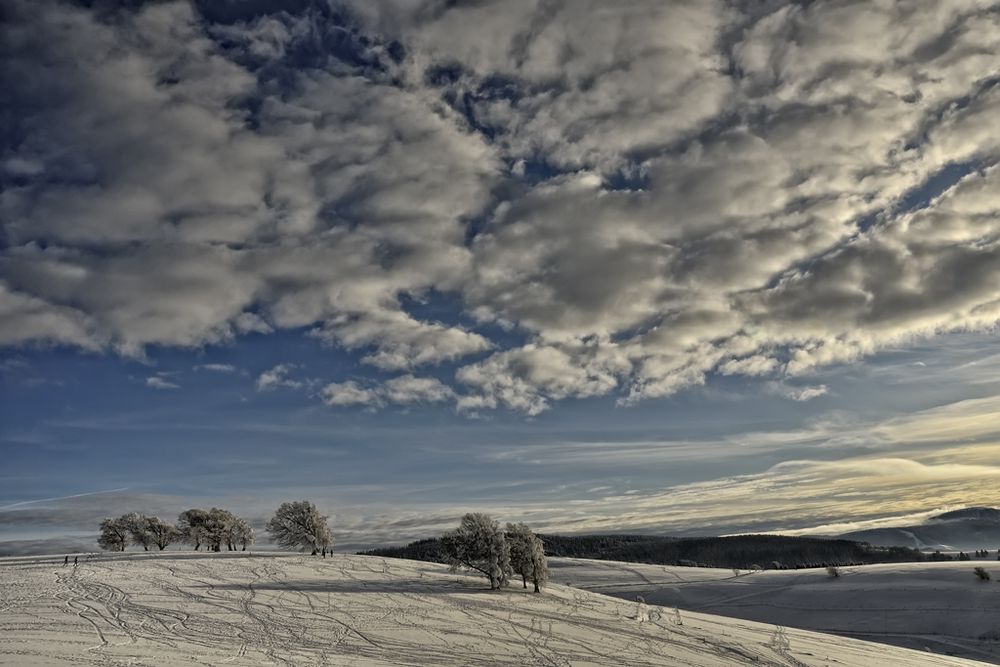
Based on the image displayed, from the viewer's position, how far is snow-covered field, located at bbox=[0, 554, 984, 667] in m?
36.0

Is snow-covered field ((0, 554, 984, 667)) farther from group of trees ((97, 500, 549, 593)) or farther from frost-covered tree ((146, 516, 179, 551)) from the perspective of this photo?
frost-covered tree ((146, 516, 179, 551))

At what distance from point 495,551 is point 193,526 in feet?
254

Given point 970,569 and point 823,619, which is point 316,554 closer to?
Answer: point 823,619

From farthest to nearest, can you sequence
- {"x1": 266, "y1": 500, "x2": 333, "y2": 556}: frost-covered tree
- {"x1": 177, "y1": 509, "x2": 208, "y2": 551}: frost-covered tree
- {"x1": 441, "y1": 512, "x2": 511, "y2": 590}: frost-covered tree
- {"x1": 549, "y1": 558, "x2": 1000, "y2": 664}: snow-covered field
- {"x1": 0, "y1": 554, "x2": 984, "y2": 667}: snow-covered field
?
{"x1": 177, "y1": 509, "x2": 208, "y2": 551}: frost-covered tree → {"x1": 266, "y1": 500, "x2": 333, "y2": 556}: frost-covered tree → {"x1": 441, "y1": 512, "x2": 511, "y2": 590}: frost-covered tree → {"x1": 549, "y1": 558, "x2": 1000, "y2": 664}: snow-covered field → {"x1": 0, "y1": 554, "x2": 984, "y2": 667}: snow-covered field

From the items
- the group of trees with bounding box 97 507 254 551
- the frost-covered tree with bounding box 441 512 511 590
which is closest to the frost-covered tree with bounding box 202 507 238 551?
the group of trees with bounding box 97 507 254 551

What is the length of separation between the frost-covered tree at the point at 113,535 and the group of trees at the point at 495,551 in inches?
3458

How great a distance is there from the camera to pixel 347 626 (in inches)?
1761

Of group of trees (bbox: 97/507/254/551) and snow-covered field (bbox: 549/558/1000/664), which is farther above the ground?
group of trees (bbox: 97/507/254/551)

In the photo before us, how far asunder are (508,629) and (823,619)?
4259cm

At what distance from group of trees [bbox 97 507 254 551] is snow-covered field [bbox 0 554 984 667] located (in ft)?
165

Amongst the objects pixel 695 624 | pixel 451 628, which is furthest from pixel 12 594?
pixel 695 624

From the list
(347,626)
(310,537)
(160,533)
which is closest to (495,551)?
(347,626)

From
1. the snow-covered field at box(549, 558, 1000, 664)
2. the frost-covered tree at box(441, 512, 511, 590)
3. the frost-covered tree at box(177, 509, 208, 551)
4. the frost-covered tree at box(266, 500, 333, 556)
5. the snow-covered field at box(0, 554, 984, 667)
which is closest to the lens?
the snow-covered field at box(0, 554, 984, 667)

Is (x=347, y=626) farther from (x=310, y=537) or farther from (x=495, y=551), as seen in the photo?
(x=310, y=537)
